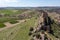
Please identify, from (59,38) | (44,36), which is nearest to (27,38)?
(44,36)

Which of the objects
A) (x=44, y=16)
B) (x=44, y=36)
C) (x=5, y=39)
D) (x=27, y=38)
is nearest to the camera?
(x=44, y=36)

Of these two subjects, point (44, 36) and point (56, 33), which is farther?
point (56, 33)

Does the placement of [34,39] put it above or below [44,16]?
below

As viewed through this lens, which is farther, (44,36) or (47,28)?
(47,28)

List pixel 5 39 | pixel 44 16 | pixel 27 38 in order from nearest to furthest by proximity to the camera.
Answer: pixel 27 38
pixel 5 39
pixel 44 16

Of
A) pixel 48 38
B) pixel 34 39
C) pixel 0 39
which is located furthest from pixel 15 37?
pixel 48 38

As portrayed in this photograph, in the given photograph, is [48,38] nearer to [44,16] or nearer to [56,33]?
[56,33]

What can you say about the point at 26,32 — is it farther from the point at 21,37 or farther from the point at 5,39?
the point at 5,39

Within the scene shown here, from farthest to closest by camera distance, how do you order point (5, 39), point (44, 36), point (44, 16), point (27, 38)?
point (44, 16)
point (5, 39)
point (27, 38)
point (44, 36)

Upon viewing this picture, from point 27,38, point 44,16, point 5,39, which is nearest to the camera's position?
point 27,38
